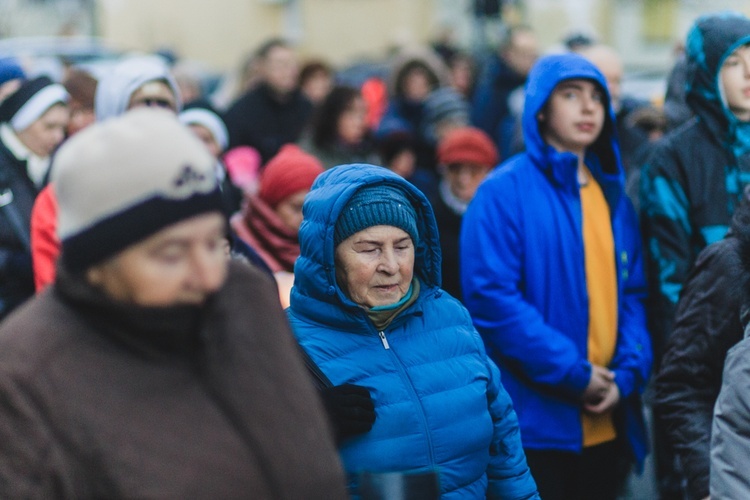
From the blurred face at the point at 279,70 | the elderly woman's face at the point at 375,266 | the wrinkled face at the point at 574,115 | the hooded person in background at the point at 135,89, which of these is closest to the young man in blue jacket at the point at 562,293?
the wrinkled face at the point at 574,115

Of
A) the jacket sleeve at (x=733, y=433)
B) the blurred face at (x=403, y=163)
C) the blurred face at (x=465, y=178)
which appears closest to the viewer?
the jacket sleeve at (x=733, y=433)

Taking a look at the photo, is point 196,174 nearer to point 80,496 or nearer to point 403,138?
point 80,496

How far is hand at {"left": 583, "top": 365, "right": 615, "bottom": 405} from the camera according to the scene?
3994 millimetres

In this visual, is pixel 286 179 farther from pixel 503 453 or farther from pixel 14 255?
pixel 503 453

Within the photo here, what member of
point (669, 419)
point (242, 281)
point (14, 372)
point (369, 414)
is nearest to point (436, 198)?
point (669, 419)

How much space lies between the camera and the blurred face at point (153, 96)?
4879 mm

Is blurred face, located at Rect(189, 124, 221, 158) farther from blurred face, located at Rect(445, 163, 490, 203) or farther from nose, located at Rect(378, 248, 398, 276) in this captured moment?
nose, located at Rect(378, 248, 398, 276)

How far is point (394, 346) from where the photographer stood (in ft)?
9.46

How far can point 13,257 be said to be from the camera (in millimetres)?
4688

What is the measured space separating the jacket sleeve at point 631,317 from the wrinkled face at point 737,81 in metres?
0.62

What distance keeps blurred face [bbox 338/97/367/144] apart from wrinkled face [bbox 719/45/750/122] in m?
3.04

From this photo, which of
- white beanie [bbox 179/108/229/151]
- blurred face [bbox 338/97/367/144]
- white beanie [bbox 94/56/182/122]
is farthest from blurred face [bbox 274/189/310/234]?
blurred face [bbox 338/97/367/144]

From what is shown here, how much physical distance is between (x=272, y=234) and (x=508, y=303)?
1.19 m

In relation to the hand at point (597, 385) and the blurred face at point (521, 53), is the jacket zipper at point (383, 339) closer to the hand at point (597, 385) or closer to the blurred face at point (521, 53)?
the hand at point (597, 385)
